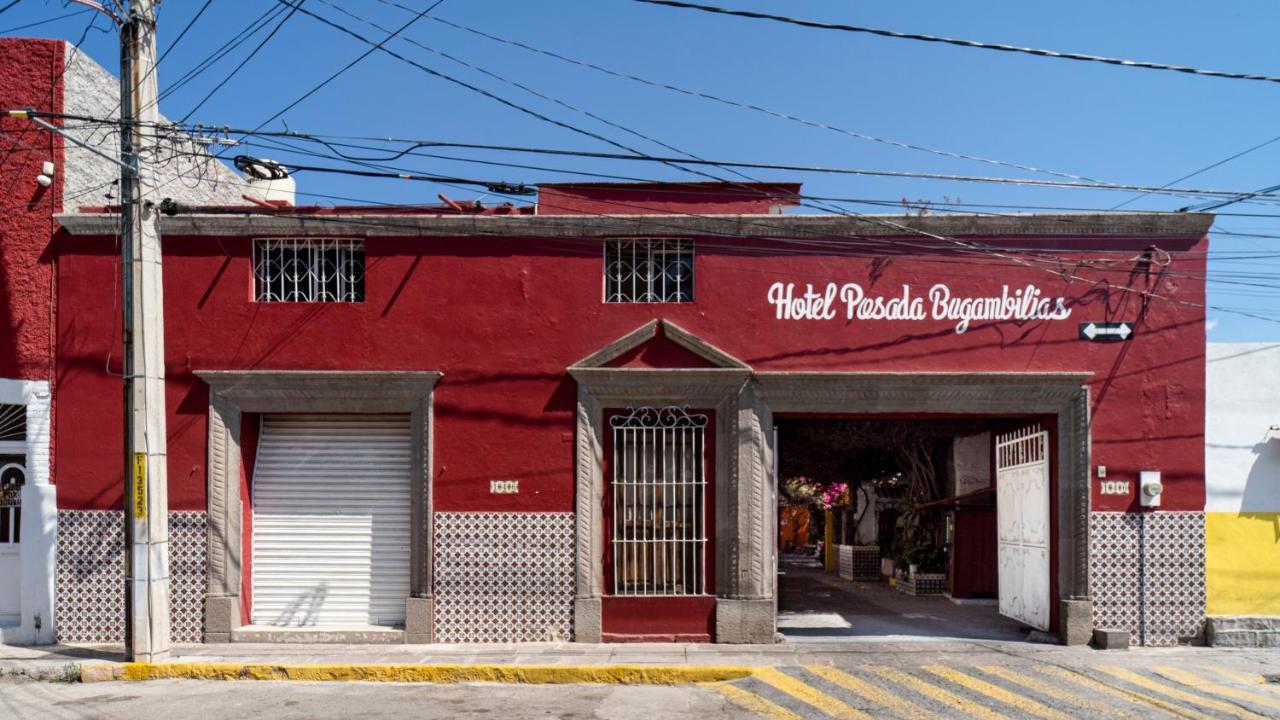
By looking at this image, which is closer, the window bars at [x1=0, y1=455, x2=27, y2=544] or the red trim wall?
the red trim wall

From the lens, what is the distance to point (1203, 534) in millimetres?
12945

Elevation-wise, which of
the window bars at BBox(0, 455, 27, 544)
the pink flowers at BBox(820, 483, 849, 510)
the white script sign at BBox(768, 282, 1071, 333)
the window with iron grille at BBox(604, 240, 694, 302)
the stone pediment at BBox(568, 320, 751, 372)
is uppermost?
→ the window with iron grille at BBox(604, 240, 694, 302)

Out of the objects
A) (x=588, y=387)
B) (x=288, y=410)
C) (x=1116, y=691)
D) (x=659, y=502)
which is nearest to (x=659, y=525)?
(x=659, y=502)

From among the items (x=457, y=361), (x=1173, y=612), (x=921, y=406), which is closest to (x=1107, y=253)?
(x=921, y=406)

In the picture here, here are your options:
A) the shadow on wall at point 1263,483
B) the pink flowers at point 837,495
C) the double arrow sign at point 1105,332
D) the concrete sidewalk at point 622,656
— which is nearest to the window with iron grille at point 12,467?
the concrete sidewalk at point 622,656

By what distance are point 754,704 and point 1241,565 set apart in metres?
6.98

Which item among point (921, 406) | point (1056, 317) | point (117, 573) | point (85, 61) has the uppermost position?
point (85, 61)

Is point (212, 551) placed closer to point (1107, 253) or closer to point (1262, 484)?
point (1107, 253)

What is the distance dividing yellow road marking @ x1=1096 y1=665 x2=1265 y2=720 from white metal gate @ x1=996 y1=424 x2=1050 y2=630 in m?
2.05

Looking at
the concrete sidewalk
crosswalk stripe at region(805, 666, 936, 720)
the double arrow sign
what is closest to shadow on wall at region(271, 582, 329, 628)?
the concrete sidewalk

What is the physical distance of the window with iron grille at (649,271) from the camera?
13398 mm

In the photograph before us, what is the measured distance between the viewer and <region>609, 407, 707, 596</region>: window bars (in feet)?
43.0

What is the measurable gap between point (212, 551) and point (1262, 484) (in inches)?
510

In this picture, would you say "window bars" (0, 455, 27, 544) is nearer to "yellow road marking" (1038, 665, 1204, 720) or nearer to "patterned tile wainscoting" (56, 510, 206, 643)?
"patterned tile wainscoting" (56, 510, 206, 643)
